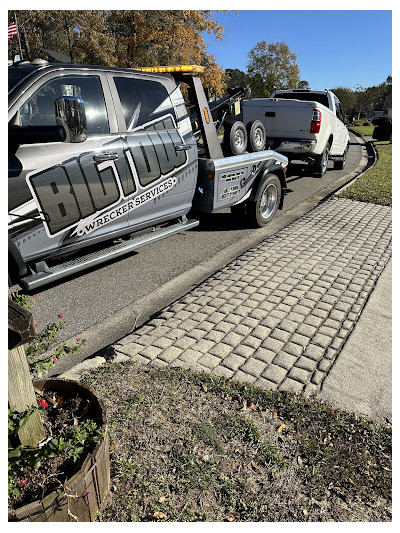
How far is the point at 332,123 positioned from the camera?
10625 millimetres

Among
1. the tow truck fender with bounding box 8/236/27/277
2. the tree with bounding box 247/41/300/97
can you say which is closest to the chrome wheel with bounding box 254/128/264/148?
the tow truck fender with bounding box 8/236/27/277

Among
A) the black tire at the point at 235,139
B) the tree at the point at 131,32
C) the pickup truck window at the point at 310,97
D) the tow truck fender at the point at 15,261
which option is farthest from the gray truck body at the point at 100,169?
the tree at the point at 131,32

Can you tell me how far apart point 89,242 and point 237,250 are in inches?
97.0

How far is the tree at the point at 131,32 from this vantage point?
62.3ft

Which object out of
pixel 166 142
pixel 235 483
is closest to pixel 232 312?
pixel 235 483

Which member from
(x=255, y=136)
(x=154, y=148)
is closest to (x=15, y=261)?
(x=154, y=148)

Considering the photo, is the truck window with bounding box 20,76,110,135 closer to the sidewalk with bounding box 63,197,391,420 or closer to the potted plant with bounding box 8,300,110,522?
the sidewalk with bounding box 63,197,391,420

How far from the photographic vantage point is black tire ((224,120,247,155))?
19.4ft

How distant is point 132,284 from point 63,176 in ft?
5.02

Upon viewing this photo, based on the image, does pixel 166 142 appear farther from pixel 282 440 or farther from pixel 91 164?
pixel 282 440

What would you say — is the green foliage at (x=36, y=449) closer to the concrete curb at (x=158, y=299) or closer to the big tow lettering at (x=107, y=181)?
the concrete curb at (x=158, y=299)

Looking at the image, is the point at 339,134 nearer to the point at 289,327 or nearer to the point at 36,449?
the point at 289,327

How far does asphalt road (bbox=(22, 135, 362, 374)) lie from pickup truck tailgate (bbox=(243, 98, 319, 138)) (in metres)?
3.58

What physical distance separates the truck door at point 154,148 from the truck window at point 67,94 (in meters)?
0.23
